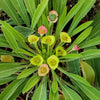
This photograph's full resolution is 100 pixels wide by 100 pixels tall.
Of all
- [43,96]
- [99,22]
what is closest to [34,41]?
[43,96]

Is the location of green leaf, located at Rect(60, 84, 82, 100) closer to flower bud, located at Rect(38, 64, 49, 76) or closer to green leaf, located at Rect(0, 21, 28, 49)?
flower bud, located at Rect(38, 64, 49, 76)

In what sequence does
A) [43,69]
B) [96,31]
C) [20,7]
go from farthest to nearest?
[96,31], [20,7], [43,69]

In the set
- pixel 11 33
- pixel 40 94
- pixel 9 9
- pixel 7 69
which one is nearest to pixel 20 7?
pixel 9 9

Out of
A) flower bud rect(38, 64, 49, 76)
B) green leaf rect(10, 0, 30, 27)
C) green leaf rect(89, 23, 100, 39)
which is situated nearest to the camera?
flower bud rect(38, 64, 49, 76)

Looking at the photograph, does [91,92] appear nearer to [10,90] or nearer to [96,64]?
[96,64]

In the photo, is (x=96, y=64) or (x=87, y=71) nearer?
(x=87, y=71)

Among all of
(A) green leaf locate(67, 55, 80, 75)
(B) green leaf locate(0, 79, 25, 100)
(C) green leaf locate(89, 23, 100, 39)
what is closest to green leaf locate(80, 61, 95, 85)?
(A) green leaf locate(67, 55, 80, 75)

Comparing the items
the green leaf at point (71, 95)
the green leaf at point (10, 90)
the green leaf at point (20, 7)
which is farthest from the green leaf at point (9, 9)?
the green leaf at point (71, 95)

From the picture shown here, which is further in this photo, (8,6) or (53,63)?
(8,6)

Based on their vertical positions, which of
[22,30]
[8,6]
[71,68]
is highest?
[8,6]

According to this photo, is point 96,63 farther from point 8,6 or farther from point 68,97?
point 8,6

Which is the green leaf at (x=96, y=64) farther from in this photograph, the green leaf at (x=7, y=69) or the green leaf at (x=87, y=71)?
the green leaf at (x=7, y=69)
